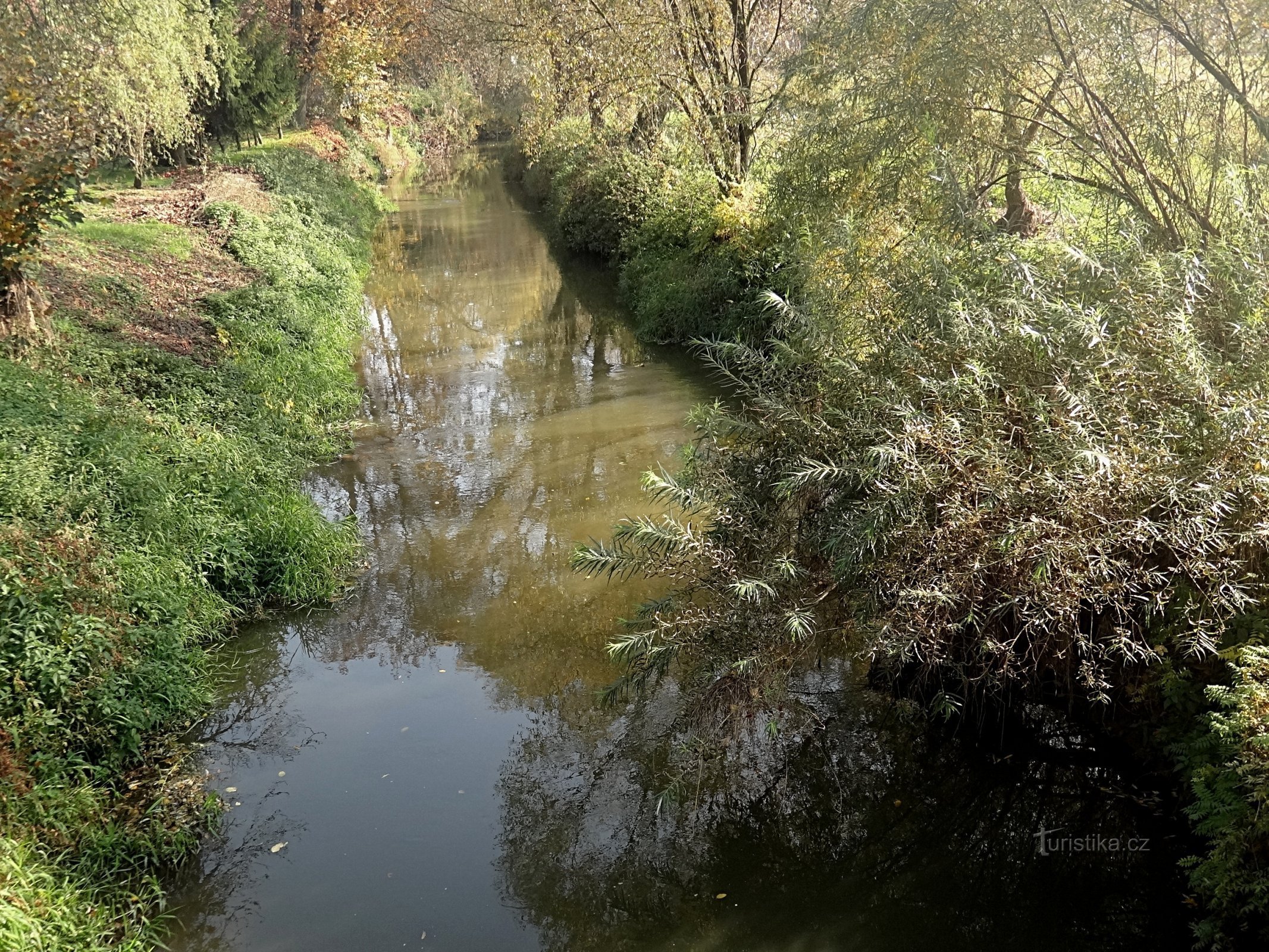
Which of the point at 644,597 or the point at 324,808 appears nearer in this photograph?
the point at 324,808

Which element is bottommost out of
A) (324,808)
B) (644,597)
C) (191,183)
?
(324,808)

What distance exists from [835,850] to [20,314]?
924 centimetres

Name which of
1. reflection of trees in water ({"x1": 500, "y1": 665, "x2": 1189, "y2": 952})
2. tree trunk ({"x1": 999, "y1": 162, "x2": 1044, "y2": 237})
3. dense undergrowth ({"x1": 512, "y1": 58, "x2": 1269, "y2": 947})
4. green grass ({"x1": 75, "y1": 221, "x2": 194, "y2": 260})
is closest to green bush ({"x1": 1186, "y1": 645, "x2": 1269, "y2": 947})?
dense undergrowth ({"x1": 512, "y1": 58, "x2": 1269, "y2": 947})

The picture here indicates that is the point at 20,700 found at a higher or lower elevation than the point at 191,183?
lower

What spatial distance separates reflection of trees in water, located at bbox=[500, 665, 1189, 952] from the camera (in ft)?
16.0

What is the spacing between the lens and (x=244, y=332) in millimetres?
12602

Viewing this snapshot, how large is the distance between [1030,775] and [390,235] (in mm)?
24926

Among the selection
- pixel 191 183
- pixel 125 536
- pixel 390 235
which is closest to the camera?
pixel 125 536

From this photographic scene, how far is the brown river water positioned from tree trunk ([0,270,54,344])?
165 inches

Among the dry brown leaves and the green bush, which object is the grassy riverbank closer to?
the dry brown leaves

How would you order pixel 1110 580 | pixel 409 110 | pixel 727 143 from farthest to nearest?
1. pixel 409 110
2. pixel 727 143
3. pixel 1110 580

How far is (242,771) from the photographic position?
6.18 meters

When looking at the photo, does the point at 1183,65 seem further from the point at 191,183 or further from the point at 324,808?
the point at 191,183

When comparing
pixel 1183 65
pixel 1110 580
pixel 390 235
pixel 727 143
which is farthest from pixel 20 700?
pixel 390 235
